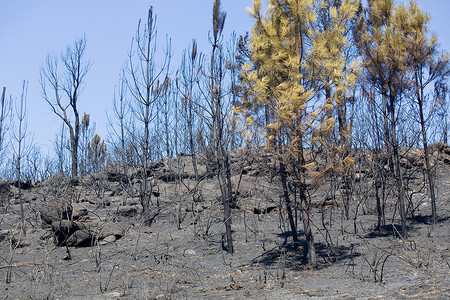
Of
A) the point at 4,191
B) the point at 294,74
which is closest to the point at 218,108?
the point at 294,74

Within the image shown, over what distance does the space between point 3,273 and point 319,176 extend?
7.49 meters

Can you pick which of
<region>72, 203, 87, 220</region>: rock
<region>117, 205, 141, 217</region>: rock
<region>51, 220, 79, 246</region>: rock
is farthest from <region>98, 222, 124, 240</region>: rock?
<region>117, 205, 141, 217</region>: rock

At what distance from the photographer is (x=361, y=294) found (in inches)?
259

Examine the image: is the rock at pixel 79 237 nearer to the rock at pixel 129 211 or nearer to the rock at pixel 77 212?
the rock at pixel 77 212

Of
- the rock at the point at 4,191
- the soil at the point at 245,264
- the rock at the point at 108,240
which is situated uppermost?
the rock at the point at 4,191

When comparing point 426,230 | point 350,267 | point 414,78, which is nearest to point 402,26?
point 414,78

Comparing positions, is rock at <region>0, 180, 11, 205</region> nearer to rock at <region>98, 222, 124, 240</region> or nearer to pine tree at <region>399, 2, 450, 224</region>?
rock at <region>98, 222, 124, 240</region>

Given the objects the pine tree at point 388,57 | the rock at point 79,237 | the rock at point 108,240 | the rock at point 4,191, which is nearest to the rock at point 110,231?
the rock at point 108,240

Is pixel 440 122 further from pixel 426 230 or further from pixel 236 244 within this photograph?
pixel 236 244

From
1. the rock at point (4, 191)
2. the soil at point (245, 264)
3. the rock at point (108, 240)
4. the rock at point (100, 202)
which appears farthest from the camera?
the rock at point (4, 191)

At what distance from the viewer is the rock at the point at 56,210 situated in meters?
12.2

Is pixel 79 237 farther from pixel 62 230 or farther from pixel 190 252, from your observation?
pixel 190 252

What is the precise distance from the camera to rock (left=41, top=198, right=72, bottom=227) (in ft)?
39.9

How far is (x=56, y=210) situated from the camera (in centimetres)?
1217
